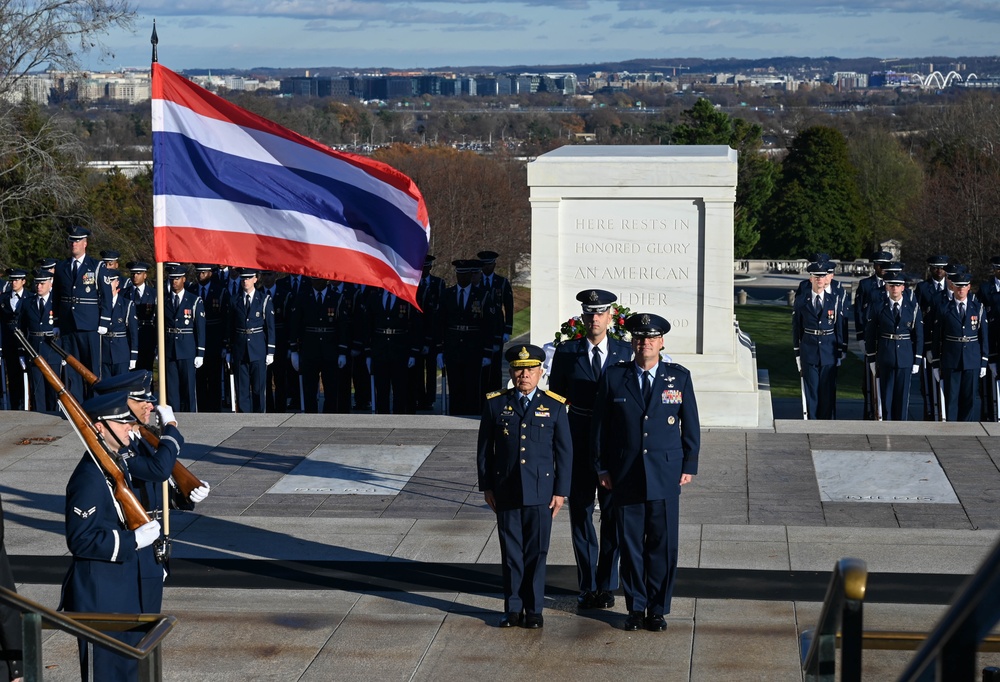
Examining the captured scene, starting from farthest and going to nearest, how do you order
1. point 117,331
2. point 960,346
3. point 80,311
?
point 117,331
point 80,311
point 960,346

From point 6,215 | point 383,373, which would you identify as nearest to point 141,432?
point 383,373

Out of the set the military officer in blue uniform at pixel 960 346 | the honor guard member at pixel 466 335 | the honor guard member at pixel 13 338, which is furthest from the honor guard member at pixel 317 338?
the military officer in blue uniform at pixel 960 346

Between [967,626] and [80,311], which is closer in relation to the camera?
[967,626]

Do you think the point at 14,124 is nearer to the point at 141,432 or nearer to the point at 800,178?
the point at 141,432

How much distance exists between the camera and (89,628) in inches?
168

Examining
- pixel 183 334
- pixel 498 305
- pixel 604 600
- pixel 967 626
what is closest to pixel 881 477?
pixel 604 600

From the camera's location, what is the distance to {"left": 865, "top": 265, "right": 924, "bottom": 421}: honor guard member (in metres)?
13.2

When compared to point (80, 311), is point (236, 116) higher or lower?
higher

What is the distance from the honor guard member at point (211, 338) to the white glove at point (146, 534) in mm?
8667

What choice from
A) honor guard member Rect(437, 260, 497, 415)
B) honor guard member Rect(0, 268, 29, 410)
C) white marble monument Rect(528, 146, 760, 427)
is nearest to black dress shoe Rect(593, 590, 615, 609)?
white marble monument Rect(528, 146, 760, 427)

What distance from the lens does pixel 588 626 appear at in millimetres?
7160

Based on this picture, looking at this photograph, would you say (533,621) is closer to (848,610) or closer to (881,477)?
(848,610)

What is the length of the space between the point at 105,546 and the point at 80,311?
29.6 ft

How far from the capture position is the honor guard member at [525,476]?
7.11 m
